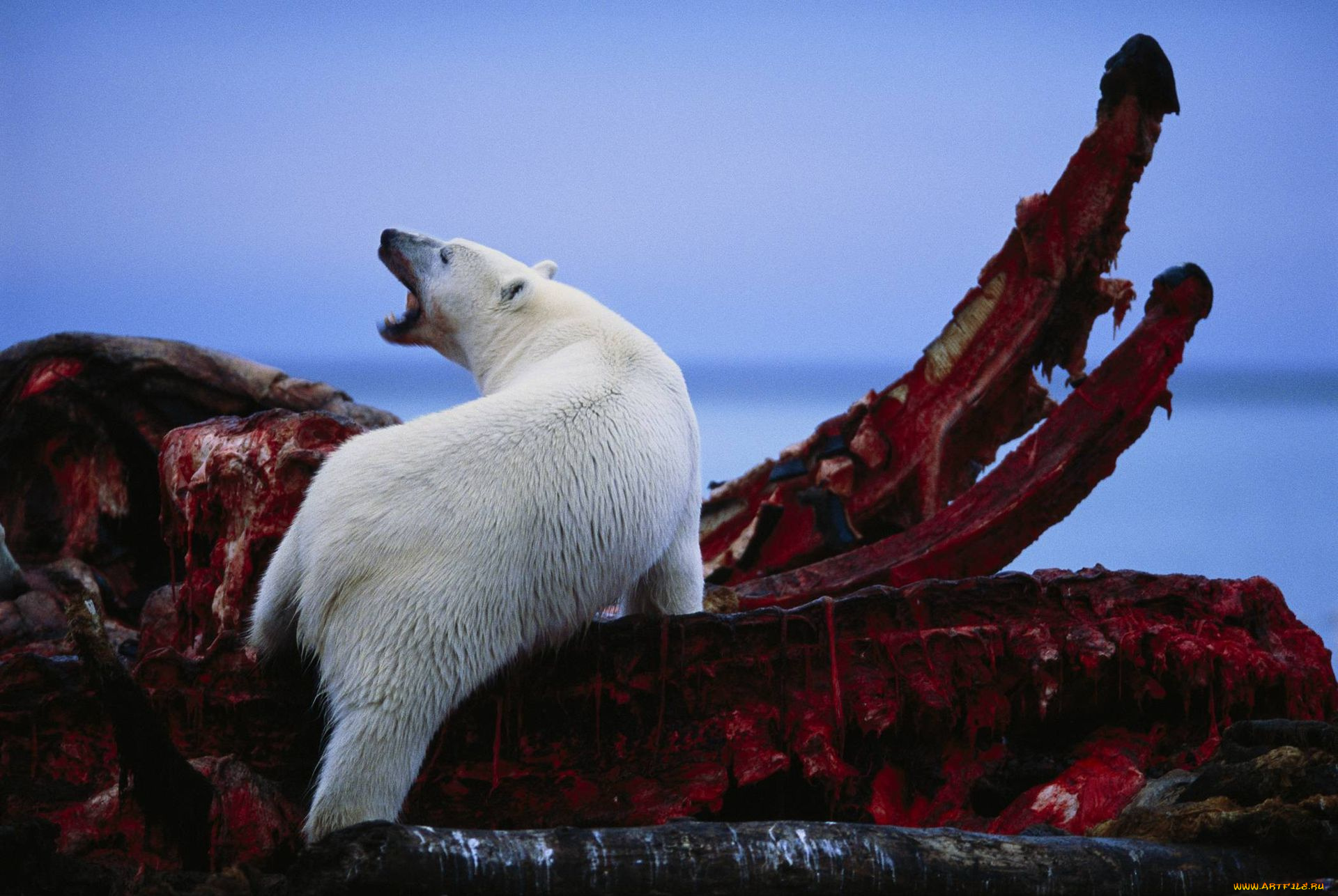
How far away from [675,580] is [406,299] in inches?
47.1

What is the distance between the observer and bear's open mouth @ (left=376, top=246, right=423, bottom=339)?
3.16m

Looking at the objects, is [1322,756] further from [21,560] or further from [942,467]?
[21,560]

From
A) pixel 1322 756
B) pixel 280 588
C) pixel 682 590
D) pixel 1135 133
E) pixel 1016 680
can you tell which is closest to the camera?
pixel 1322 756

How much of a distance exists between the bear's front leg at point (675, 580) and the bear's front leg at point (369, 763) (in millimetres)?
782

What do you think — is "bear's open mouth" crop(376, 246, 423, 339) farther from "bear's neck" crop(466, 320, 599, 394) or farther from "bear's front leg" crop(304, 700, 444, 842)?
"bear's front leg" crop(304, 700, 444, 842)

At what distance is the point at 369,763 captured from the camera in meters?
1.95

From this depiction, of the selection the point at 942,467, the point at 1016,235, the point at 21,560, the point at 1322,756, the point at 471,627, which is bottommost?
the point at 1322,756

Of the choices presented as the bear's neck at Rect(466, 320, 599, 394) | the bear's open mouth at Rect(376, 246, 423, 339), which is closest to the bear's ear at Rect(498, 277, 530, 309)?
the bear's neck at Rect(466, 320, 599, 394)

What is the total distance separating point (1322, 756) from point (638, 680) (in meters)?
1.20

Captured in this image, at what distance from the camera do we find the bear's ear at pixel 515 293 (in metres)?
2.97

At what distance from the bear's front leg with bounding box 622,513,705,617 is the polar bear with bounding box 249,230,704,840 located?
0.17 m

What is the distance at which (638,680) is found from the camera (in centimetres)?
230

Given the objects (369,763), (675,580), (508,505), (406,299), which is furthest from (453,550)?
(406,299)

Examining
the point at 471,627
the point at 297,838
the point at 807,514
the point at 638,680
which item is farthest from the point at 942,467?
the point at 297,838
